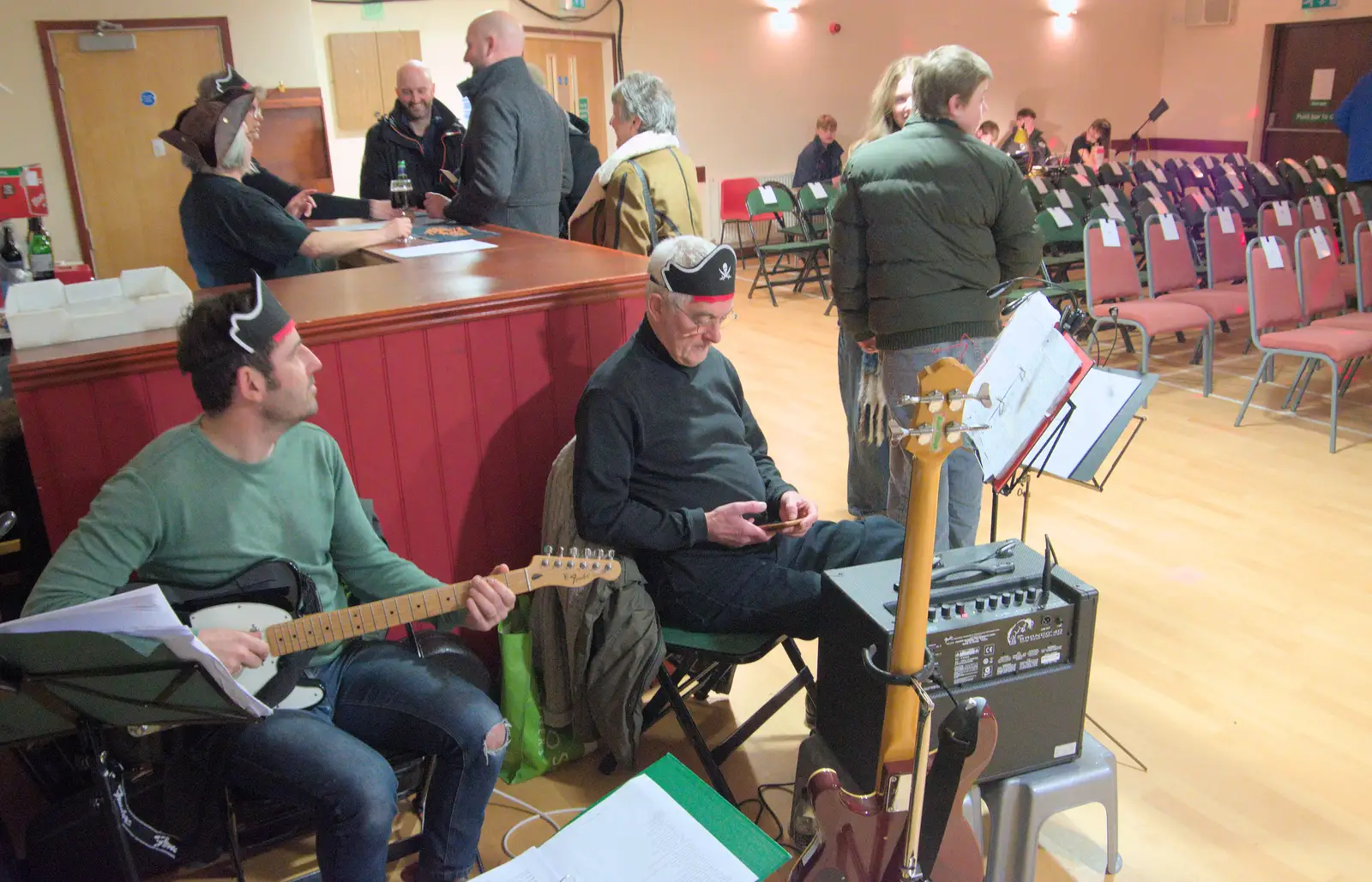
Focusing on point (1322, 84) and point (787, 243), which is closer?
point (787, 243)

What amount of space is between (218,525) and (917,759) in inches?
49.3

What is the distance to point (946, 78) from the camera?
8.69ft

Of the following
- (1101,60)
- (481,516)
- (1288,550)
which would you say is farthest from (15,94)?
(1101,60)

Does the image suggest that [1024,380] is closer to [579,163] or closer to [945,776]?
[945,776]

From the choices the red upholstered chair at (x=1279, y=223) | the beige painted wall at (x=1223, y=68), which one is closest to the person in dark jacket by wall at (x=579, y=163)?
the red upholstered chair at (x=1279, y=223)

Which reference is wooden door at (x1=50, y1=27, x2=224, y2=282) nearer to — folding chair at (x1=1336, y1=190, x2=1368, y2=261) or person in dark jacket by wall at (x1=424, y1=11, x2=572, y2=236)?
person in dark jacket by wall at (x1=424, y1=11, x2=572, y2=236)

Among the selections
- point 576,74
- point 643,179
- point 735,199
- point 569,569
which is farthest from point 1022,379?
point 735,199

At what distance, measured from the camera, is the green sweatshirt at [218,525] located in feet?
5.43

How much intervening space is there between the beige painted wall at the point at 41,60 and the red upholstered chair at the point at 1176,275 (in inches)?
226

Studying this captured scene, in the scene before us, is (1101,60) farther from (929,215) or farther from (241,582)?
(241,582)

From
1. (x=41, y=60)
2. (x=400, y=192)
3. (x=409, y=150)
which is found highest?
(x=41, y=60)

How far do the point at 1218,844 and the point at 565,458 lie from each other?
5.38ft

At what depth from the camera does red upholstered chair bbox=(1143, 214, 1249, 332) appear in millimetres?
5285

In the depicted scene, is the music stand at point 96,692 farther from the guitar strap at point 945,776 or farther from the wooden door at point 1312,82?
the wooden door at point 1312,82
